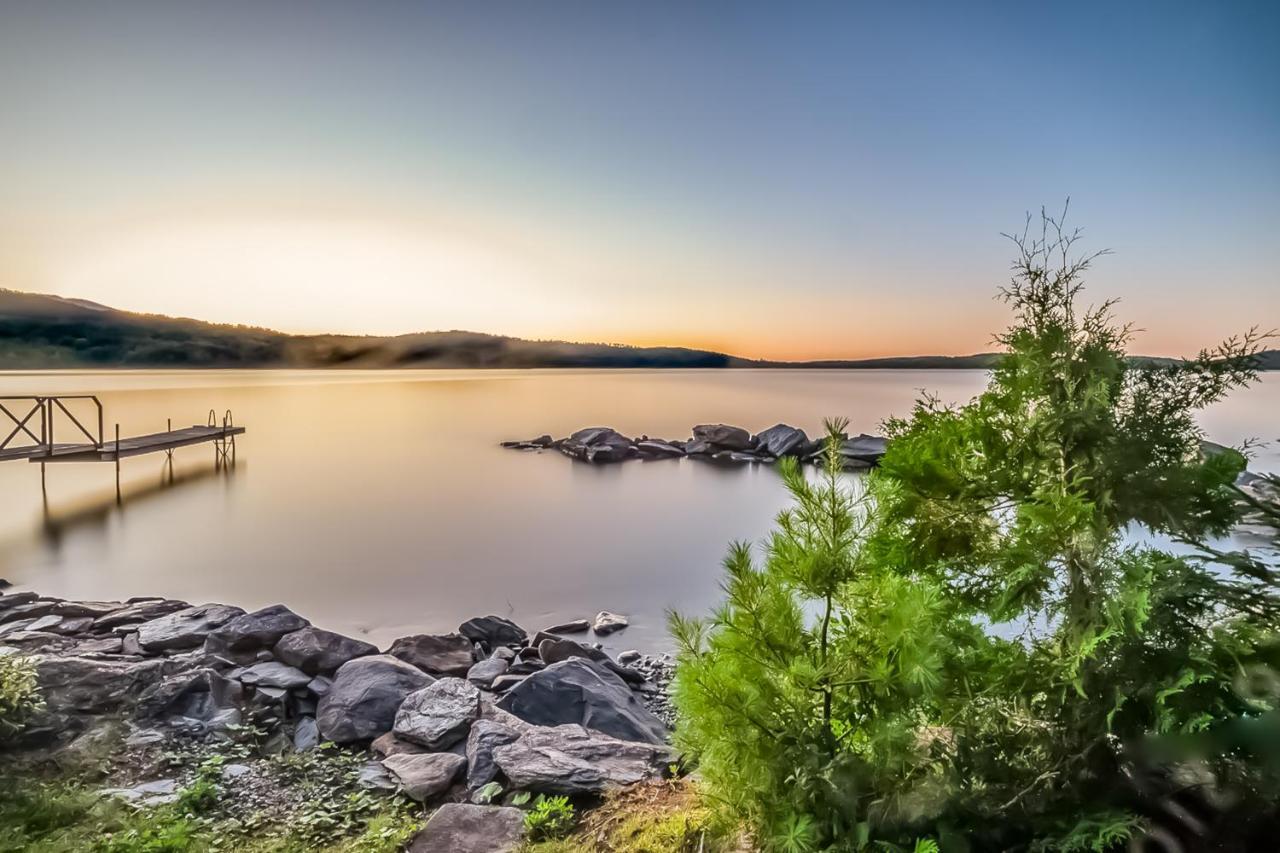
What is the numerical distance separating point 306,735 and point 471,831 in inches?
80.4

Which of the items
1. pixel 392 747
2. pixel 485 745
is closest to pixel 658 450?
pixel 392 747

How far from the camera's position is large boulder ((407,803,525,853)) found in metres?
3.17

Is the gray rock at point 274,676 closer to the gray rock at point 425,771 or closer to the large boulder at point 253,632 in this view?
the large boulder at point 253,632

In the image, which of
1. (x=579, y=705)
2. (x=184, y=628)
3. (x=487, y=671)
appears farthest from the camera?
(x=184, y=628)

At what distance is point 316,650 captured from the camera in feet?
18.7

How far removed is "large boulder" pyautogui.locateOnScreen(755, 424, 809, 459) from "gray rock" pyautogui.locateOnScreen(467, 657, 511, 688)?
16648 millimetres

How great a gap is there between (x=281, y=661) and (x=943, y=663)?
18.3ft

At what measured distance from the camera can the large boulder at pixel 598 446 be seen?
24156mm

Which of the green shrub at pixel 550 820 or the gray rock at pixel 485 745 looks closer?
the green shrub at pixel 550 820

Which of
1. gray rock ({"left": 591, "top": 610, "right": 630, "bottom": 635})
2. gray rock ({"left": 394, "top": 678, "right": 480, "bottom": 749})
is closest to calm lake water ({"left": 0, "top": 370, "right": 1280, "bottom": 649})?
Result: gray rock ({"left": 591, "top": 610, "right": 630, "bottom": 635})

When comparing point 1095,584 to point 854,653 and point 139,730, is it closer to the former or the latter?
point 854,653

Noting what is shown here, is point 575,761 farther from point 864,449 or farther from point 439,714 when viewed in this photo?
point 864,449

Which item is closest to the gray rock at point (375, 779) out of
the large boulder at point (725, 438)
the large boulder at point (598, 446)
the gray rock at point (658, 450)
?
the large boulder at point (598, 446)

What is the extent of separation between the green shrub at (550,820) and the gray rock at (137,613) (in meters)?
6.10
